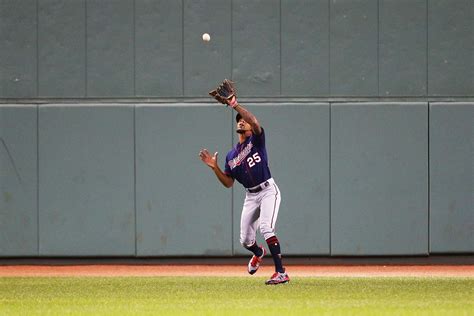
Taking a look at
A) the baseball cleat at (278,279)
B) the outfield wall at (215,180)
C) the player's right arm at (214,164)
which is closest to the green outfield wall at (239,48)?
the outfield wall at (215,180)

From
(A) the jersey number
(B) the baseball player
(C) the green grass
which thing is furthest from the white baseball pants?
(C) the green grass

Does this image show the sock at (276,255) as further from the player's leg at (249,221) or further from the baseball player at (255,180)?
the player's leg at (249,221)

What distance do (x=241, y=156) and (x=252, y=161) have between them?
0.56 feet

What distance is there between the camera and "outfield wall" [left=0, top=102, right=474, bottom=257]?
15.7 meters

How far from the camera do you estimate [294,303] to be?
10008mm

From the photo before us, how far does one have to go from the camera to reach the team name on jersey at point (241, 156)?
12.0 meters

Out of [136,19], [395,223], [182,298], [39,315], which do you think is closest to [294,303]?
[182,298]

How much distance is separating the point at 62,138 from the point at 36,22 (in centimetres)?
180

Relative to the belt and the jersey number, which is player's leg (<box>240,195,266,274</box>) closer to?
the belt

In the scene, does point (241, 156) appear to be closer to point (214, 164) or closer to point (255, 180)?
→ point (255, 180)

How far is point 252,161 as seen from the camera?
11953 millimetres

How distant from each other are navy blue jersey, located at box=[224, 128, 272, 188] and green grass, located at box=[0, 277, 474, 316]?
1246mm

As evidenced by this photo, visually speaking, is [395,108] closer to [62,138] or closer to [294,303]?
[62,138]

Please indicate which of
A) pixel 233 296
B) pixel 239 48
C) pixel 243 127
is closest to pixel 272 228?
pixel 243 127
